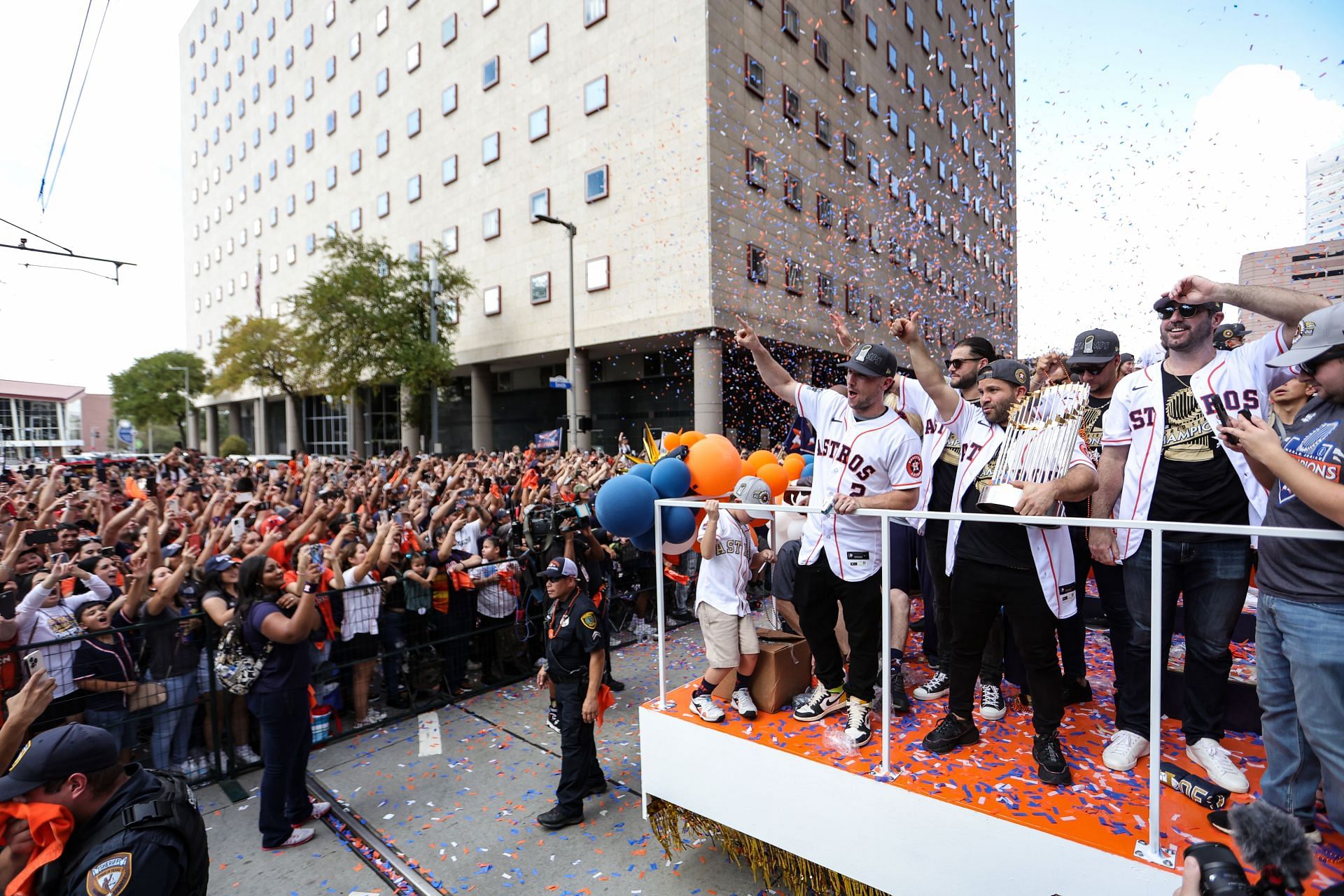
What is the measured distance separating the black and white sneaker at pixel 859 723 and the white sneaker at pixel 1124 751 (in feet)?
3.39

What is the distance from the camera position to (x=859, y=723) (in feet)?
11.0

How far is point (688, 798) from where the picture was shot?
372cm

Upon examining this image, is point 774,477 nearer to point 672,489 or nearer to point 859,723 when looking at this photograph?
point 672,489

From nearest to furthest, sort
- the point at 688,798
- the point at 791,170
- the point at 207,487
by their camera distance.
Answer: the point at 688,798, the point at 207,487, the point at 791,170

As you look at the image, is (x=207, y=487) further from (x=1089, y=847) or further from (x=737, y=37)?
(x=737, y=37)

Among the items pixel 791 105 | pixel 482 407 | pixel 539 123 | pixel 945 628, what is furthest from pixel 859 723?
pixel 482 407

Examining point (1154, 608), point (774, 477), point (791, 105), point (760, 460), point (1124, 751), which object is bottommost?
point (1124, 751)

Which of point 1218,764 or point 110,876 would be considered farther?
point 1218,764

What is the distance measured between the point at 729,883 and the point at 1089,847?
2158 millimetres

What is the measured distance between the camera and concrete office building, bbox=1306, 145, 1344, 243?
4.84 m

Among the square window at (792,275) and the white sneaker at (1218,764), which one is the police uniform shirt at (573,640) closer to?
the white sneaker at (1218,764)

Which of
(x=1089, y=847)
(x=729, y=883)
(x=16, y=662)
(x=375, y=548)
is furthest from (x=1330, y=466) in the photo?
(x=16, y=662)

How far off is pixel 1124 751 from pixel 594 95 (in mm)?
23872

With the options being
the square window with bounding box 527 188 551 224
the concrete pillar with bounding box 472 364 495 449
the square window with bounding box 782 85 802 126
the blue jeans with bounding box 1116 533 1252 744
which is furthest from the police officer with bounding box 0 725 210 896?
the concrete pillar with bounding box 472 364 495 449
